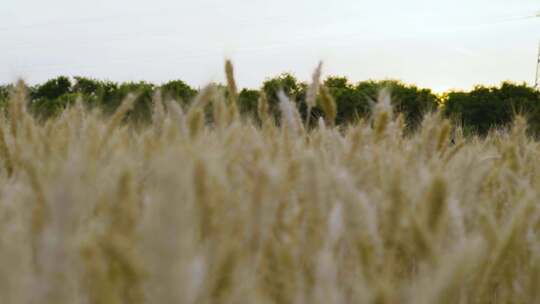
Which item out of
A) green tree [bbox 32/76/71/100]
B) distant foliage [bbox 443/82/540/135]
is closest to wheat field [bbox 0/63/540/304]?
distant foliage [bbox 443/82/540/135]

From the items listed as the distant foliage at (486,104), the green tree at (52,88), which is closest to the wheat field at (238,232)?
the distant foliage at (486,104)

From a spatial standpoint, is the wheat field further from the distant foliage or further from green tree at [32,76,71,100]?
green tree at [32,76,71,100]

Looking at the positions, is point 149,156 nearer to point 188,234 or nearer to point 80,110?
point 80,110

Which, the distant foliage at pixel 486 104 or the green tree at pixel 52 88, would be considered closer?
the distant foliage at pixel 486 104

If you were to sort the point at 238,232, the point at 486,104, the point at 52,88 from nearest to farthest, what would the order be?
1. the point at 238,232
2. the point at 486,104
3. the point at 52,88

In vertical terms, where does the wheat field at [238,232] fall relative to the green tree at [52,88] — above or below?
below

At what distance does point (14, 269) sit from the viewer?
0.49 metres

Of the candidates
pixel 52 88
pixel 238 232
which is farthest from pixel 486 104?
pixel 238 232

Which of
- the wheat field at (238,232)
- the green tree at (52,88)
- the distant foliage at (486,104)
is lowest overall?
the distant foliage at (486,104)

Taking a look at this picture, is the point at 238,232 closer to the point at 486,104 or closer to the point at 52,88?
the point at 486,104

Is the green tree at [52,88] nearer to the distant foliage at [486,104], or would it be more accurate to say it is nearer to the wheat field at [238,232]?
the distant foliage at [486,104]

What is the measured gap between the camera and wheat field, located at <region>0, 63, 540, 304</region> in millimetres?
476

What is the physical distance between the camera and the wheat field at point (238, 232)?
476mm

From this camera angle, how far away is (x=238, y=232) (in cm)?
71
